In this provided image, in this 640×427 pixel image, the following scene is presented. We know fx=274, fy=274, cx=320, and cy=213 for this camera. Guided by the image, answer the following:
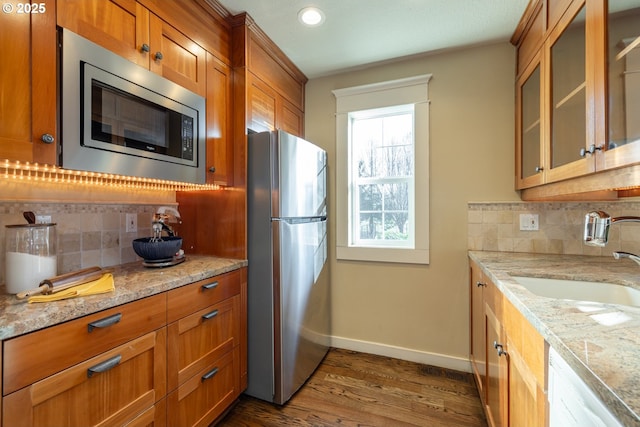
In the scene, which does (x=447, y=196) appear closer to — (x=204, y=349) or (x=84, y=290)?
(x=204, y=349)

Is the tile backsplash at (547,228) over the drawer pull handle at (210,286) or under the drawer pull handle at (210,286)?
over

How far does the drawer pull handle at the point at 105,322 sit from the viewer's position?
37.4 inches

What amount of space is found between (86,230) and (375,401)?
2.00m

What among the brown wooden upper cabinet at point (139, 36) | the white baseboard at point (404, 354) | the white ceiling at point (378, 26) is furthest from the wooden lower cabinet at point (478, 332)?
the brown wooden upper cabinet at point (139, 36)

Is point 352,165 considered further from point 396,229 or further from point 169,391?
point 169,391

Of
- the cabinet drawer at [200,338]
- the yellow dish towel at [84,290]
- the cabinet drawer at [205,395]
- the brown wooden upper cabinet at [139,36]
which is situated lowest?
the cabinet drawer at [205,395]

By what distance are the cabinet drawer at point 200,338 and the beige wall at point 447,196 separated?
3.84 feet

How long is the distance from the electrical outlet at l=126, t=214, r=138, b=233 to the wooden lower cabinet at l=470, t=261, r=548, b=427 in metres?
2.05

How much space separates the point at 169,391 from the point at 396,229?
191 centimetres

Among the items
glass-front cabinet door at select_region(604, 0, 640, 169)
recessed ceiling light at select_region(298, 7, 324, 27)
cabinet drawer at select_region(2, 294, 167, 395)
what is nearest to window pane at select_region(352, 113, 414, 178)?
recessed ceiling light at select_region(298, 7, 324, 27)

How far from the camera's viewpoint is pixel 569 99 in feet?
4.26

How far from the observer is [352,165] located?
2.51 meters

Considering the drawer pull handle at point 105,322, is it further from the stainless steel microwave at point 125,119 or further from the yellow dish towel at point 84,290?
the stainless steel microwave at point 125,119

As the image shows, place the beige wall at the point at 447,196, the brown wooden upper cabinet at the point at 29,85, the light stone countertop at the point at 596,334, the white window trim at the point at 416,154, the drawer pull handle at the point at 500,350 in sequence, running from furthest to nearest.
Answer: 1. the white window trim at the point at 416,154
2. the beige wall at the point at 447,196
3. the drawer pull handle at the point at 500,350
4. the brown wooden upper cabinet at the point at 29,85
5. the light stone countertop at the point at 596,334
